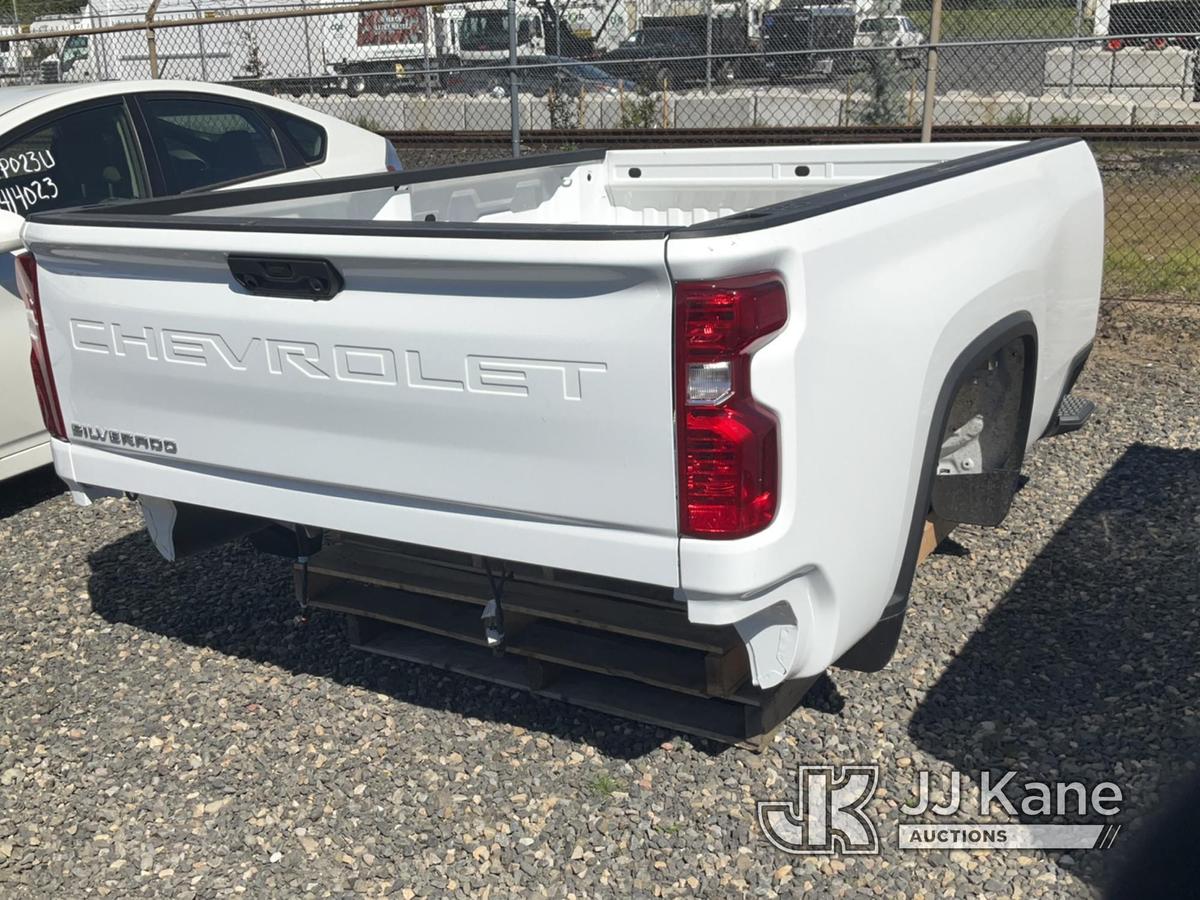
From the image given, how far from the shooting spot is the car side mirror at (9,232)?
483cm

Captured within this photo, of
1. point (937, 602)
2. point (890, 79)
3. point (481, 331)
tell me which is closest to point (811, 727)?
point (937, 602)

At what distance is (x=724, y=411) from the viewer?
2545 millimetres

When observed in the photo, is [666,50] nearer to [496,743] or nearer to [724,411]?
[496,743]

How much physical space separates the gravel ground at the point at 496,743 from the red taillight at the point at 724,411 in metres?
0.99

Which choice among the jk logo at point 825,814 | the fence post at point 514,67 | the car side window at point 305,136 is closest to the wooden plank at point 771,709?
the jk logo at point 825,814

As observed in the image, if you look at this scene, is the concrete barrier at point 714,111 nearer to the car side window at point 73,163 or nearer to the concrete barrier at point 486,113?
the concrete barrier at point 486,113

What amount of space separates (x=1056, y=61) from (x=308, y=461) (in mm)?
13284

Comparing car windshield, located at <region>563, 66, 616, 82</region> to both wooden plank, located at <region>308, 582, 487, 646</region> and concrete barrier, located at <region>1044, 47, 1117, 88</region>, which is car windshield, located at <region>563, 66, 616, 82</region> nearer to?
concrete barrier, located at <region>1044, 47, 1117, 88</region>

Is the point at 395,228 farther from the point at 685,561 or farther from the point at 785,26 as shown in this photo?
the point at 785,26

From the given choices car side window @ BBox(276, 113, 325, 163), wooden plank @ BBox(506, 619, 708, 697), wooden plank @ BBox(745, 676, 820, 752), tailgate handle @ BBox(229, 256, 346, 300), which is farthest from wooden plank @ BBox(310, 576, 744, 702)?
car side window @ BBox(276, 113, 325, 163)

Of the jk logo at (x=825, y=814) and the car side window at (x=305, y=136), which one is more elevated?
the car side window at (x=305, y=136)

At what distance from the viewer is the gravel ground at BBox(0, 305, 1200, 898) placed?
3045 millimetres

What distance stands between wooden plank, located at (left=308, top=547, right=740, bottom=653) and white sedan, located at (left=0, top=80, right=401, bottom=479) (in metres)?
1.89

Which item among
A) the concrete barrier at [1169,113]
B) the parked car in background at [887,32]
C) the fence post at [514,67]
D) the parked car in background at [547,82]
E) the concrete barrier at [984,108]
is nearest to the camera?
the fence post at [514,67]
